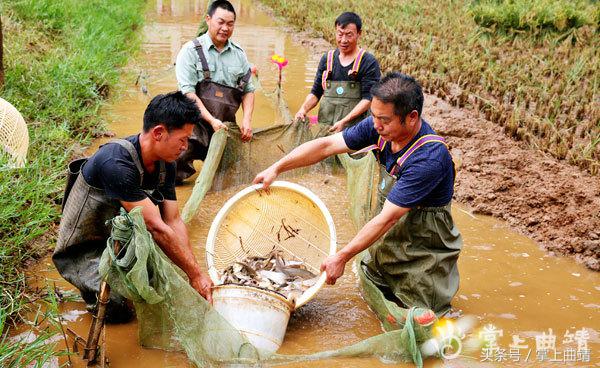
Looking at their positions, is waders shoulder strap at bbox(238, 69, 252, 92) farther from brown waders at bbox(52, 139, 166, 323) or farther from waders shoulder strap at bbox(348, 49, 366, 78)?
brown waders at bbox(52, 139, 166, 323)

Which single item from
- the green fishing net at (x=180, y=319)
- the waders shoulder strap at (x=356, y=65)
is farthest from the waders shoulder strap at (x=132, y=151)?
the waders shoulder strap at (x=356, y=65)

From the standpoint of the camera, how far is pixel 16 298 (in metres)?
3.43

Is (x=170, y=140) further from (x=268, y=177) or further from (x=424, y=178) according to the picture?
(x=424, y=178)

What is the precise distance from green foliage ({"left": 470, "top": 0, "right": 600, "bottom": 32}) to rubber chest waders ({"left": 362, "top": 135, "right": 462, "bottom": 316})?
326 inches

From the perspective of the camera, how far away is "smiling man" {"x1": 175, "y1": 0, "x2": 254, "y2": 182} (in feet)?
16.7

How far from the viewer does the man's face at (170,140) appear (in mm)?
3170

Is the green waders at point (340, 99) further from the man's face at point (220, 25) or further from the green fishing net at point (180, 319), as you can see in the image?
the green fishing net at point (180, 319)

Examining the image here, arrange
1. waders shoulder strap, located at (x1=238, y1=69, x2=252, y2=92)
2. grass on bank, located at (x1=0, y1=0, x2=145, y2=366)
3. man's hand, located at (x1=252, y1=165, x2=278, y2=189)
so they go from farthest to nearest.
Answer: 1. waders shoulder strap, located at (x1=238, y1=69, x2=252, y2=92)
2. grass on bank, located at (x1=0, y1=0, x2=145, y2=366)
3. man's hand, located at (x1=252, y1=165, x2=278, y2=189)

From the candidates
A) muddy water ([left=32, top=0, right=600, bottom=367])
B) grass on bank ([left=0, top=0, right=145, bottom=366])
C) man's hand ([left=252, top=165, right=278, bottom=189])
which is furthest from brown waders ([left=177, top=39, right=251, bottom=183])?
man's hand ([left=252, top=165, right=278, bottom=189])

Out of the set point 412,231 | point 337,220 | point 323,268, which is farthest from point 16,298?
point 337,220

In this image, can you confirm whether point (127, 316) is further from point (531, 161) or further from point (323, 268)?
point (531, 161)

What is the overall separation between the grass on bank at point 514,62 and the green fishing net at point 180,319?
11.5 ft

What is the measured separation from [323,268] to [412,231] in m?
0.63

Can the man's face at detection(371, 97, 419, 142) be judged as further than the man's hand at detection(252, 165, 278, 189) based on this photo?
No
